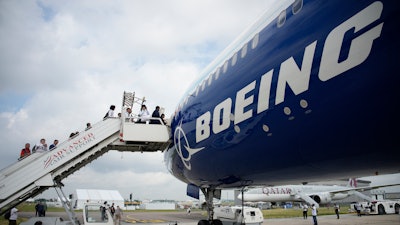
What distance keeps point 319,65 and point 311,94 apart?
1.12 ft

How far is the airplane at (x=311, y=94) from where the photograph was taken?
117 inches

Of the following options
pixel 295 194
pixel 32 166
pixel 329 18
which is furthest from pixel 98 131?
pixel 295 194

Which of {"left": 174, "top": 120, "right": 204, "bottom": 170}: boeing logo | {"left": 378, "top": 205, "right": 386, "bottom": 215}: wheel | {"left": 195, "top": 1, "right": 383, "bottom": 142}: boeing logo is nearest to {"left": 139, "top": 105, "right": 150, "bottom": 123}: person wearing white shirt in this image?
{"left": 174, "top": 120, "right": 204, "bottom": 170}: boeing logo

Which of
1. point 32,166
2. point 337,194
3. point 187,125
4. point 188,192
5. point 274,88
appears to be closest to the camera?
point 274,88

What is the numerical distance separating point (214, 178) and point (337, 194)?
161 feet

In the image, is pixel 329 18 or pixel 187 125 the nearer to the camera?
pixel 329 18

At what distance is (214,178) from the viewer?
7648 millimetres

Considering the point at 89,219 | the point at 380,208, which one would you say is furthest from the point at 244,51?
the point at 380,208

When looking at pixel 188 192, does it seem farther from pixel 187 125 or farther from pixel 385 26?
pixel 385 26

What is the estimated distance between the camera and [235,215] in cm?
1355

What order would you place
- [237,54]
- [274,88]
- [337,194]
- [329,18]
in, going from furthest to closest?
[337,194] < [237,54] < [274,88] < [329,18]

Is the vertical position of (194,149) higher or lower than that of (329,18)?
lower

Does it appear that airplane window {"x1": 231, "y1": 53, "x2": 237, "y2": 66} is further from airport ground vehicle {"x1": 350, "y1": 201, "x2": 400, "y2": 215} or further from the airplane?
airport ground vehicle {"x1": 350, "y1": 201, "x2": 400, "y2": 215}

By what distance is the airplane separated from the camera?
2.97 metres
